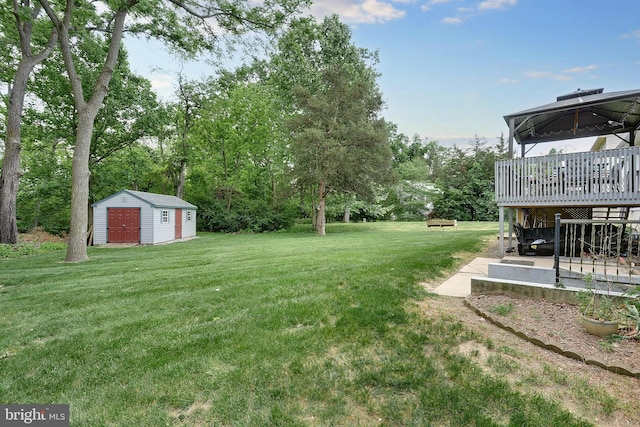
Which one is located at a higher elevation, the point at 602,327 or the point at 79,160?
the point at 79,160

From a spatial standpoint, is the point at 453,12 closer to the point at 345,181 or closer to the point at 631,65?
the point at 631,65

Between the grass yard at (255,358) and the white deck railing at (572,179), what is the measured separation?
473 cm

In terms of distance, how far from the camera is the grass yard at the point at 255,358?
6.99 feet

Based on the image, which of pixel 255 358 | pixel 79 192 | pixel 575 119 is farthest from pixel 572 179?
pixel 79 192

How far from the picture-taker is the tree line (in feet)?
35.3

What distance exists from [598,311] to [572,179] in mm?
5398

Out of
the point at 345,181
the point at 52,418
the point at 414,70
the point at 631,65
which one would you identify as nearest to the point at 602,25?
the point at 631,65

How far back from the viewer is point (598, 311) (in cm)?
317

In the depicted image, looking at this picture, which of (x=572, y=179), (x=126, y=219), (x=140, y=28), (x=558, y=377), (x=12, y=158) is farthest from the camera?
(x=126, y=219)

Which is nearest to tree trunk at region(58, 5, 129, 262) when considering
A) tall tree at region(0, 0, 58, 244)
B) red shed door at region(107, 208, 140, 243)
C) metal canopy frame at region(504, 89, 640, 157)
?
tall tree at region(0, 0, 58, 244)

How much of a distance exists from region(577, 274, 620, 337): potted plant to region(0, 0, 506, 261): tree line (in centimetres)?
1112

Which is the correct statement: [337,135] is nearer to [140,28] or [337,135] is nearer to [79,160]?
[140,28]

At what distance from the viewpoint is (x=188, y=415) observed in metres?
2.18

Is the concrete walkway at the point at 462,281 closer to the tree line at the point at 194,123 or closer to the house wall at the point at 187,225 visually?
the tree line at the point at 194,123
